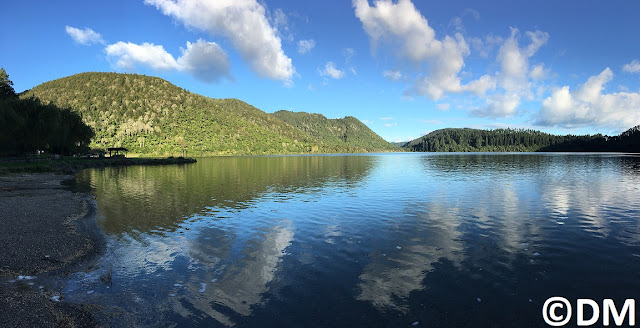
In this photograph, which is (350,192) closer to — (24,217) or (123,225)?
(123,225)

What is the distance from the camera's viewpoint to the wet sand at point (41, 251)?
10.2 meters

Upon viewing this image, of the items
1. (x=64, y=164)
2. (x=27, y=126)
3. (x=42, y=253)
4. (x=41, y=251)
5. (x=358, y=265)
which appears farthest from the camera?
(x=64, y=164)

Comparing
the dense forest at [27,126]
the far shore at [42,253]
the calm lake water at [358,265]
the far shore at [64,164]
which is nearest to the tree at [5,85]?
the far shore at [64,164]

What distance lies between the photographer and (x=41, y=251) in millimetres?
16375

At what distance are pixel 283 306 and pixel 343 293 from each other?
2.56m

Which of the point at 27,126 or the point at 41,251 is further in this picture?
the point at 27,126

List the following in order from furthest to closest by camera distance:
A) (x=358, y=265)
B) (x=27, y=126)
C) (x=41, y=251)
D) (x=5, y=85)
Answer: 1. (x=5, y=85)
2. (x=27, y=126)
3. (x=41, y=251)
4. (x=358, y=265)

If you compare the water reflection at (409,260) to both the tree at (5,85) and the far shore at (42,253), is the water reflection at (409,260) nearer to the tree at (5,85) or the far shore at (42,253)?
the far shore at (42,253)

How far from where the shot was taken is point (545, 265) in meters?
15.4

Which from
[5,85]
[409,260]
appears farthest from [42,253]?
[5,85]

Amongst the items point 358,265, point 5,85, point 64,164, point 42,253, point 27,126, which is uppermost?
point 5,85

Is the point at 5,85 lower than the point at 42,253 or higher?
higher

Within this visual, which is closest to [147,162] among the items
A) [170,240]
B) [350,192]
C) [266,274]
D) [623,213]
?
[350,192]

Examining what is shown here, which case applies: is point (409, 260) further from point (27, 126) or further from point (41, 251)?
point (27, 126)
